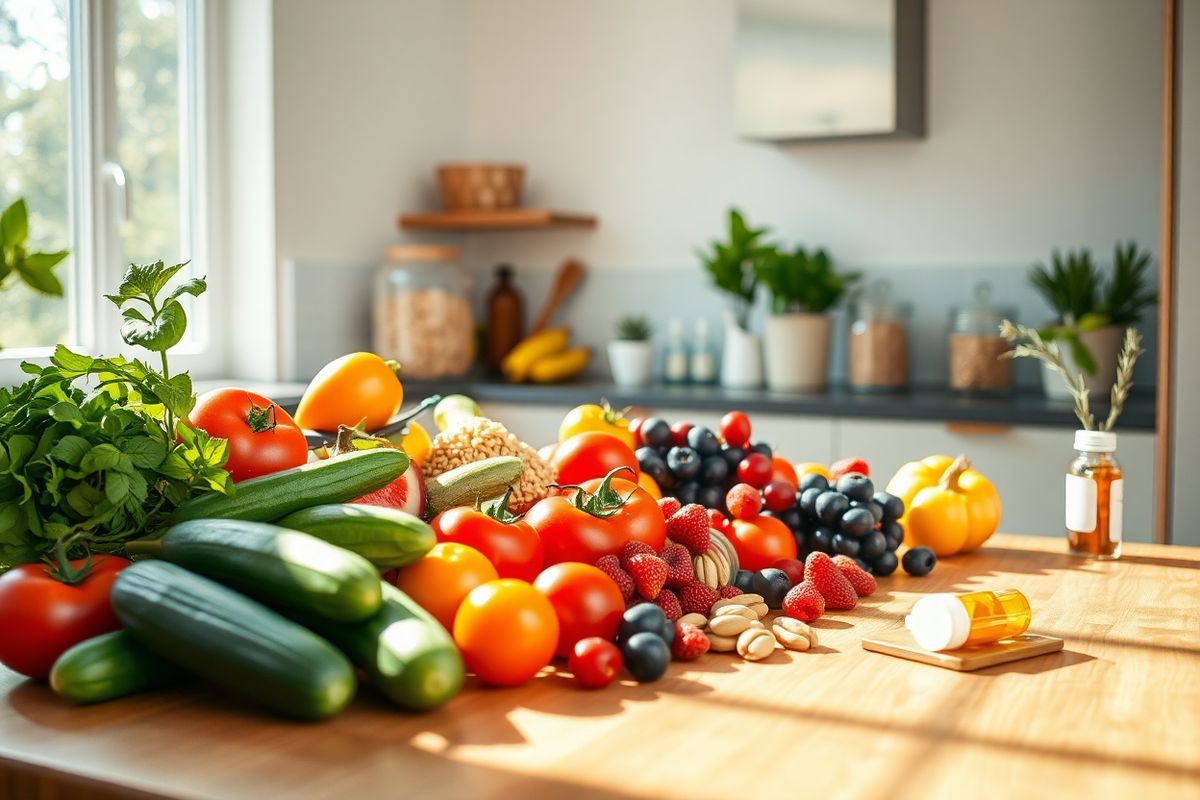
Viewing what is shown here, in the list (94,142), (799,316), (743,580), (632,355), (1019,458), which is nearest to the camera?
(743,580)

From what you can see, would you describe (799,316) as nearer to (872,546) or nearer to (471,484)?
(872,546)

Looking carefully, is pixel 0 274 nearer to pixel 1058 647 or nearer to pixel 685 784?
pixel 685 784

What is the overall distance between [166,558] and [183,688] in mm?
112

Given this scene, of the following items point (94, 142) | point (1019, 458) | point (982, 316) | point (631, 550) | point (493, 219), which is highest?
point (94, 142)

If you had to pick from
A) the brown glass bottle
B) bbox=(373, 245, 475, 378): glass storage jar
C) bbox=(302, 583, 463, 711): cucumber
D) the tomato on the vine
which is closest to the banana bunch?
the brown glass bottle

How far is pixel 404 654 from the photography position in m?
0.90

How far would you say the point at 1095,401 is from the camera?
312 centimetres

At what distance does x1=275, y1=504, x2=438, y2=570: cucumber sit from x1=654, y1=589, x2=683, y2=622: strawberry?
0.78ft

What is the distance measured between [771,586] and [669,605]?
17 cm

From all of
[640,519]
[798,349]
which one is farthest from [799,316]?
[640,519]

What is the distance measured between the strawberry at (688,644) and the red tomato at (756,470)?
0.44m

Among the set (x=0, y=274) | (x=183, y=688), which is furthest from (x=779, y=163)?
(x=0, y=274)

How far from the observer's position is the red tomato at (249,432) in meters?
1.20

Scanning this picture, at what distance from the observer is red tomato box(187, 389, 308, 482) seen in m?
1.20
